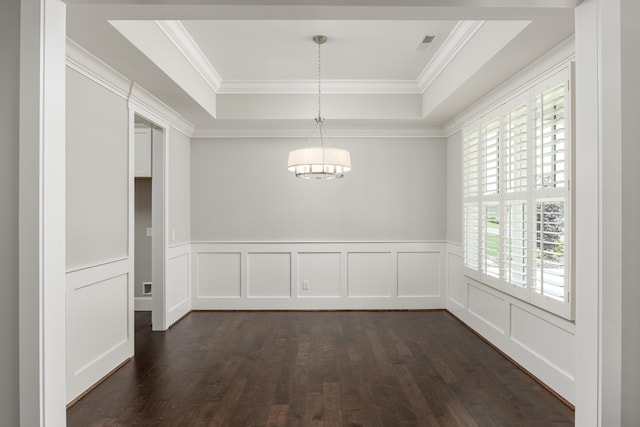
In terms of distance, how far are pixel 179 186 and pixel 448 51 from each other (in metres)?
3.51

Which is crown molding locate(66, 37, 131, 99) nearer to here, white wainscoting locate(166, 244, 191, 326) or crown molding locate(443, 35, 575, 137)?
white wainscoting locate(166, 244, 191, 326)

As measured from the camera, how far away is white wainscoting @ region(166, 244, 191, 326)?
4676 mm

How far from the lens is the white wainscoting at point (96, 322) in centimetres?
282

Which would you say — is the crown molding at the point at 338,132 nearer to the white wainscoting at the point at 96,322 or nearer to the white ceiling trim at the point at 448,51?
the white ceiling trim at the point at 448,51

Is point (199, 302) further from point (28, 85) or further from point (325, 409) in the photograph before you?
point (28, 85)

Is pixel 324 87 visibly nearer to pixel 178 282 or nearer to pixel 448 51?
pixel 448 51

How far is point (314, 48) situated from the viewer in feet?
12.6

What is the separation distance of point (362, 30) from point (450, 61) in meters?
1.05

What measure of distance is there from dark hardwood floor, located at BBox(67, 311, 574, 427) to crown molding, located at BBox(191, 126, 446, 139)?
8.40 ft

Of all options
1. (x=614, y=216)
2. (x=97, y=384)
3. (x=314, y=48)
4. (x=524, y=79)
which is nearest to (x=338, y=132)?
(x=314, y=48)

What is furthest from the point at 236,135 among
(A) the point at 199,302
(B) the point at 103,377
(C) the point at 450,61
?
(B) the point at 103,377

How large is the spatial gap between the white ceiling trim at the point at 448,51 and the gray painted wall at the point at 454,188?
2.81 ft

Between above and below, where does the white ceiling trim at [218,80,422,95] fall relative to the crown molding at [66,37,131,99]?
above
